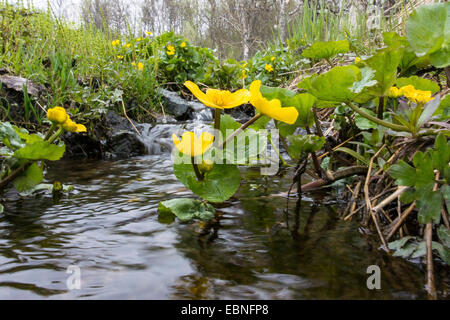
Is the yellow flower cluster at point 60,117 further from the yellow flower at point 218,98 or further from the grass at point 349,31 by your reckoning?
the grass at point 349,31

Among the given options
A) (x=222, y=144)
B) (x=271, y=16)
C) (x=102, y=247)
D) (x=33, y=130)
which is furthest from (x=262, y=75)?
(x=271, y=16)

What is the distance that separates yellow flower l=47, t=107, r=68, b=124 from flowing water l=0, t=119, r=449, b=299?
38 centimetres

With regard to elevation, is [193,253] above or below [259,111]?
below

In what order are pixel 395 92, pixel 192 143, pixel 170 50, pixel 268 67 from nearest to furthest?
pixel 192 143
pixel 395 92
pixel 268 67
pixel 170 50

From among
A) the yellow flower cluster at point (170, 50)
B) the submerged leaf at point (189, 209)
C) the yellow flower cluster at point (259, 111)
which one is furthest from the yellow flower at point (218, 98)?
the yellow flower cluster at point (170, 50)

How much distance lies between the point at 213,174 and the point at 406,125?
64 centimetres

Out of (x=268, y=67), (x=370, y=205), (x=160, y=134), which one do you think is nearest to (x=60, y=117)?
(x=370, y=205)

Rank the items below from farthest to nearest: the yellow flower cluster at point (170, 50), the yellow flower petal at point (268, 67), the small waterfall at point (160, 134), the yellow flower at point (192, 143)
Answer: the yellow flower cluster at point (170, 50)
the yellow flower petal at point (268, 67)
the small waterfall at point (160, 134)
the yellow flower at point (192, 143)

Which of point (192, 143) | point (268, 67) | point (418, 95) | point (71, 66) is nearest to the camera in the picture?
point (192, 143)

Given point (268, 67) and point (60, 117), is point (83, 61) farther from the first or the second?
point (60, 117)

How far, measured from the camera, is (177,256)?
94 cm

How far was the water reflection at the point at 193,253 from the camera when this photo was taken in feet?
2.53

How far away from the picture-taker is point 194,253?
95 cm

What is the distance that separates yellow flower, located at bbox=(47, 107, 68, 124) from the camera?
1.19 metres
